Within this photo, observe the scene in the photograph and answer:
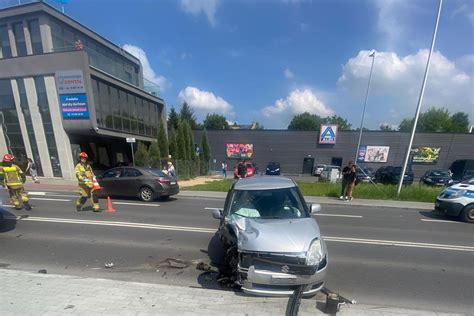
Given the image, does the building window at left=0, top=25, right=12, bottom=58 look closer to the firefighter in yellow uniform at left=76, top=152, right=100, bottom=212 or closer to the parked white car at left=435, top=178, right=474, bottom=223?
the firefighter in yellow uniform at left=76, top=152, right=100, bottom=212

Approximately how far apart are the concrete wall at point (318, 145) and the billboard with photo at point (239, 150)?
63 cm

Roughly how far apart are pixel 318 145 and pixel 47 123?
3085 cm

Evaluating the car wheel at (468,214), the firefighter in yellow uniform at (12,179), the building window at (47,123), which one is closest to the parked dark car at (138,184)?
the firefighter in yellow uniform at (12,179)

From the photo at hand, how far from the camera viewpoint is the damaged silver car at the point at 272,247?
311cm

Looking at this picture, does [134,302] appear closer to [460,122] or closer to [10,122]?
[10,122]

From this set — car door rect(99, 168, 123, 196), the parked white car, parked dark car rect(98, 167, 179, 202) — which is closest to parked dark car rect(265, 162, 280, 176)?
parked dark car rect(98, 167, 179, 202)

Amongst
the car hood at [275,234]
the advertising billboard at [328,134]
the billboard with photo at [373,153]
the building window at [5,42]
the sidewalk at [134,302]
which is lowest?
the billboard with photo at [373,153]

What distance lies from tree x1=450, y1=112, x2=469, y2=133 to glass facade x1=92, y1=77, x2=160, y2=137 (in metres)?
79.9

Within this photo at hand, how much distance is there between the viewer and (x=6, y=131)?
746 inches

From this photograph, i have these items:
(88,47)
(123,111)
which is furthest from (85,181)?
(88,47)

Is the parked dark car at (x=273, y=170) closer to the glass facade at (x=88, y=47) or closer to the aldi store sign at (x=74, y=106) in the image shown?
the glass facade at (x=88, y=47)

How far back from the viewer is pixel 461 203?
27.3 ft

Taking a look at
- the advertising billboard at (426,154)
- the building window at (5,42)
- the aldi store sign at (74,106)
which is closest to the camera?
the aldi store sign at (74,106)

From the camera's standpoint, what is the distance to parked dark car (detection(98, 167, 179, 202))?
34.4 ft
